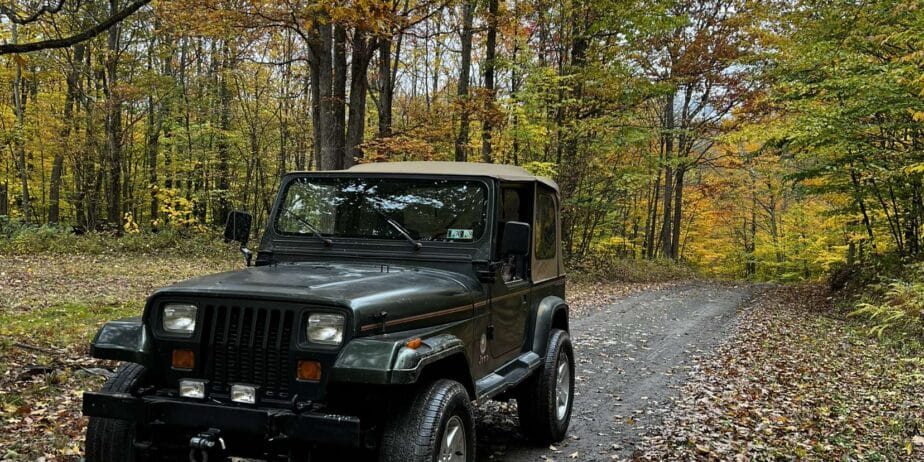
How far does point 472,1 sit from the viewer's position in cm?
1569

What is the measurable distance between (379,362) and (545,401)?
2605 millimetres

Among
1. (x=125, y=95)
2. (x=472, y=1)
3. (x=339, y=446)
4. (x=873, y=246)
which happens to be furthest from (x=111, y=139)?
(x=873, y=246)

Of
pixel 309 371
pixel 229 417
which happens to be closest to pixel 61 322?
pixel 229 417

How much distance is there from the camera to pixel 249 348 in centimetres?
319

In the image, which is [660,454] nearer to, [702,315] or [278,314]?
[278,314]

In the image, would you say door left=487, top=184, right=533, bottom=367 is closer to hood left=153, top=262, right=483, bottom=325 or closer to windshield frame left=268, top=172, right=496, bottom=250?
windshield frame left=268, top=172, right=496, bottom=250

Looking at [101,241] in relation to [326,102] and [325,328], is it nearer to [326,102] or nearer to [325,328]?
[326,102]

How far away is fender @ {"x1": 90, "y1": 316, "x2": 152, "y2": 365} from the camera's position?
3309mm

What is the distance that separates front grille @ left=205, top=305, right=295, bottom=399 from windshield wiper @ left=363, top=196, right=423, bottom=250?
1.44 meters

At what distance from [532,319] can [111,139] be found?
64.2 feet

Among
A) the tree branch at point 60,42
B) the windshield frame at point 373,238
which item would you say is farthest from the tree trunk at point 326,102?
the windshield frame at point 373,238

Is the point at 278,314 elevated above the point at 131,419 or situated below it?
above

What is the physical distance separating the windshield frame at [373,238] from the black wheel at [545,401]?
1.43 meters

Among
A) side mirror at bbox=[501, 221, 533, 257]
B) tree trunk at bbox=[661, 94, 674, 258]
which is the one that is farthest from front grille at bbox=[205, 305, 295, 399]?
tree trunk at bbox=[661, 94, 674, 258]
